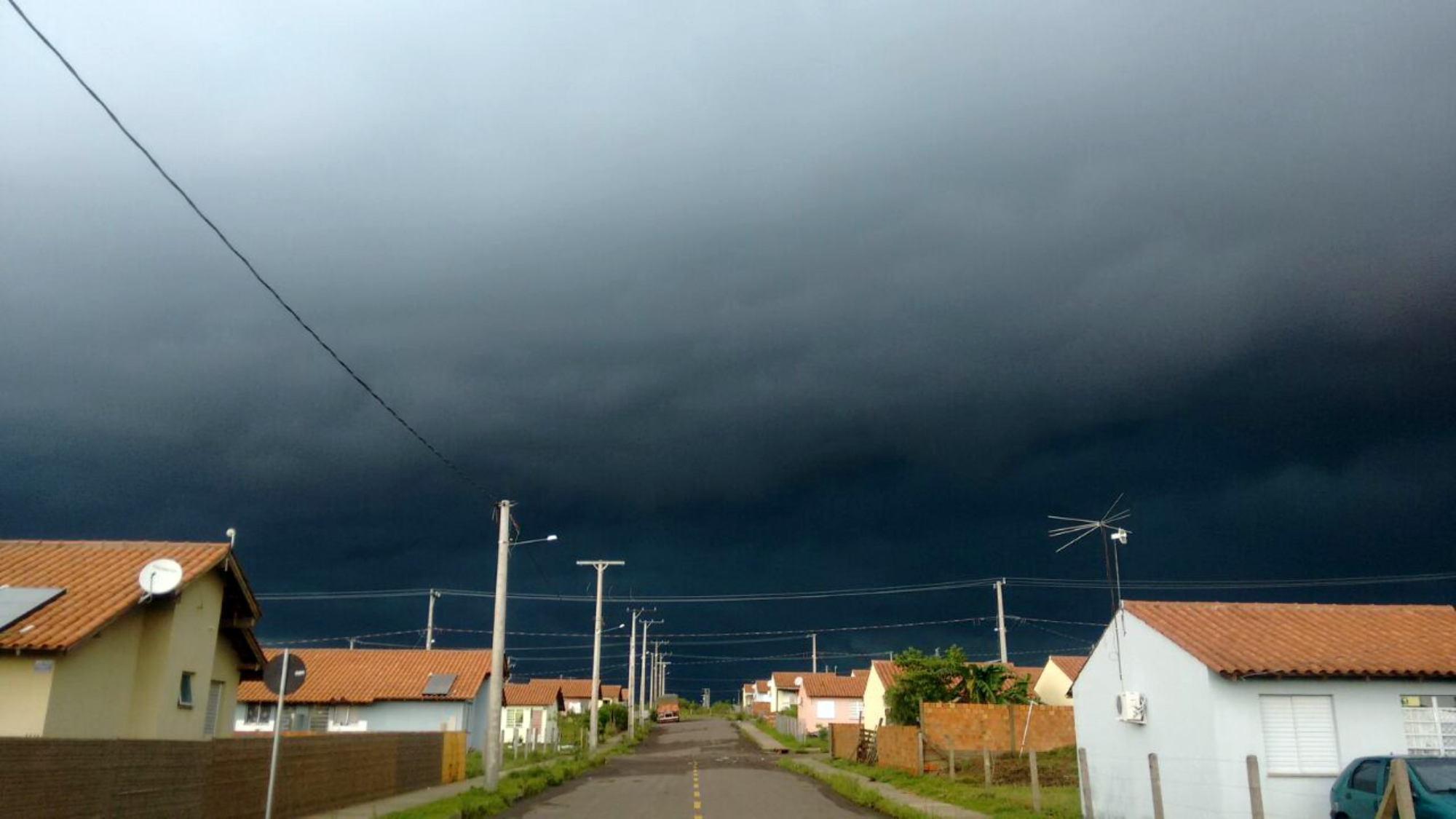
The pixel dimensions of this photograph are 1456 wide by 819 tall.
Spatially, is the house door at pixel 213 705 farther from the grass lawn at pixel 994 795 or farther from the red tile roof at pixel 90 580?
the grass lawn at pixel 994 795

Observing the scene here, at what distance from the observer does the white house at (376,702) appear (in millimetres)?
49906

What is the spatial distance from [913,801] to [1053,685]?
43.6 meters

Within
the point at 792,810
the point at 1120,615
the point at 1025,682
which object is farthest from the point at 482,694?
the point at 1120,615

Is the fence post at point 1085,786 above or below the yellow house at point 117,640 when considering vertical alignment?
below

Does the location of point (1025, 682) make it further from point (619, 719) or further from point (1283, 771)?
point (619, 719)

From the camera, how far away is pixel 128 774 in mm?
13430

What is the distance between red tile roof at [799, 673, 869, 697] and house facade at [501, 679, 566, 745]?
21.3 metres

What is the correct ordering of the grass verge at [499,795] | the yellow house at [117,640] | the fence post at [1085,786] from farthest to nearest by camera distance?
the grass verge at [499,795], the fence post at [1085,786], the yellow house at [117,640]

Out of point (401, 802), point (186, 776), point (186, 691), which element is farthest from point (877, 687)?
point (186, 776)

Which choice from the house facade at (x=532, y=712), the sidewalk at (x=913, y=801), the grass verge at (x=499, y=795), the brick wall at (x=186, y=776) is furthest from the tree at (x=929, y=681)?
the house facade at (x=532, y=712)

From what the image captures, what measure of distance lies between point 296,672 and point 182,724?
7.25 m

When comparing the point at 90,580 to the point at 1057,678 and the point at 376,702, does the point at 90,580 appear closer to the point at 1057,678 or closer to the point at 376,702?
the point at 376,702

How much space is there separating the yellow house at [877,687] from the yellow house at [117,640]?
148 feet

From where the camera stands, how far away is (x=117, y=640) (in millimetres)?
19062
